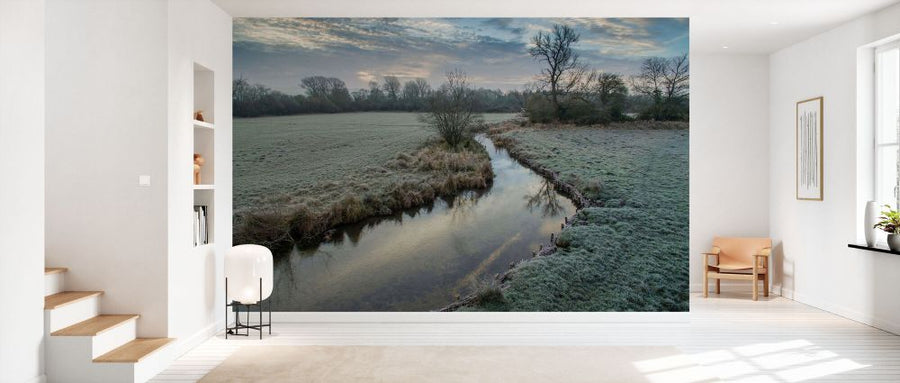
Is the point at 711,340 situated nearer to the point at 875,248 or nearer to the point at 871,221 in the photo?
the point at 875,248

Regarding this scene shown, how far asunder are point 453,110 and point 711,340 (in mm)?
3163

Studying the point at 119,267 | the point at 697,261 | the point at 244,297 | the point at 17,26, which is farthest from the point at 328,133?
the point at 697,261

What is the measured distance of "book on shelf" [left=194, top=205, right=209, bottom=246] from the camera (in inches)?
244

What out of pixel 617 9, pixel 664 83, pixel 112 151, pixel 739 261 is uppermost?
pixel 617 9

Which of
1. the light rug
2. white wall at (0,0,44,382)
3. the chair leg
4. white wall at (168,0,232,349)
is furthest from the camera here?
the chair leg

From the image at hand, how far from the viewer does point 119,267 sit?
18.2 ft

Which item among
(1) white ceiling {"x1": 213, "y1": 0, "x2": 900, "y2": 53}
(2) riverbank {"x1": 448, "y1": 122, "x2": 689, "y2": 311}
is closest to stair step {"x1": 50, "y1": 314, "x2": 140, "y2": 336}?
(1) white ceiling {"x1": 213, "y1": 0, "x2": 900, "y2": 53}

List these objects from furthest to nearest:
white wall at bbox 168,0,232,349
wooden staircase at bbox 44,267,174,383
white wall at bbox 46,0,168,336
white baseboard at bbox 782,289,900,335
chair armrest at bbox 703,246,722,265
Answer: chair armrest at bbox 703,246,722,265 < white baseboard at bbox 782,289,900,335 < white wall at bbox 168,0,232,349 < white wall at bbox 46,0,168,336 < wooden staircase at bbox 44,267,174,383

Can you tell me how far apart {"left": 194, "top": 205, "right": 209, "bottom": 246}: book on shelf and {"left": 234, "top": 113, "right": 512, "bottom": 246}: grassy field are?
0.77 meters

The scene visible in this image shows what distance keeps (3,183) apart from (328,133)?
133 inches

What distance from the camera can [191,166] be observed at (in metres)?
6.05

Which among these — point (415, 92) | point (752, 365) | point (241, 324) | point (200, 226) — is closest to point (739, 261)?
point (752, 365)

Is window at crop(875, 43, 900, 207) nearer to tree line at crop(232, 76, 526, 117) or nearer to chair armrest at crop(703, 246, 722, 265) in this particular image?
chair armrest at crop(703, 246, 722, 265)

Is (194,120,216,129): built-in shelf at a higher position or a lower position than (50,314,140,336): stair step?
higher
